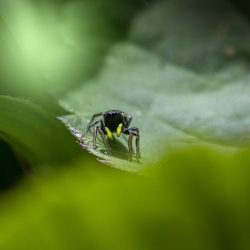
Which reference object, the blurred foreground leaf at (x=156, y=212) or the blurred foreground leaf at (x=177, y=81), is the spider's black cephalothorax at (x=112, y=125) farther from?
the blurred foreground leaf at (x=156, y=212)

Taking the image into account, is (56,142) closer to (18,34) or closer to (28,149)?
(28,149)

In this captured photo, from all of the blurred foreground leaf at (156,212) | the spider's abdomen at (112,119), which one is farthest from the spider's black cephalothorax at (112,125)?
the blurred foreground leaf at (156,212)

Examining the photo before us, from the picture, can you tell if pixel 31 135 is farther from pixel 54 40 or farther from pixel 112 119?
pixel 54 40

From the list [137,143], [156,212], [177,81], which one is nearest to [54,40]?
[177,81]

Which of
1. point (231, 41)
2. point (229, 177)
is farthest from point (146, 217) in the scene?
point (231, 41)

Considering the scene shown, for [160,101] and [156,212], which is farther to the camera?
[160,101]
